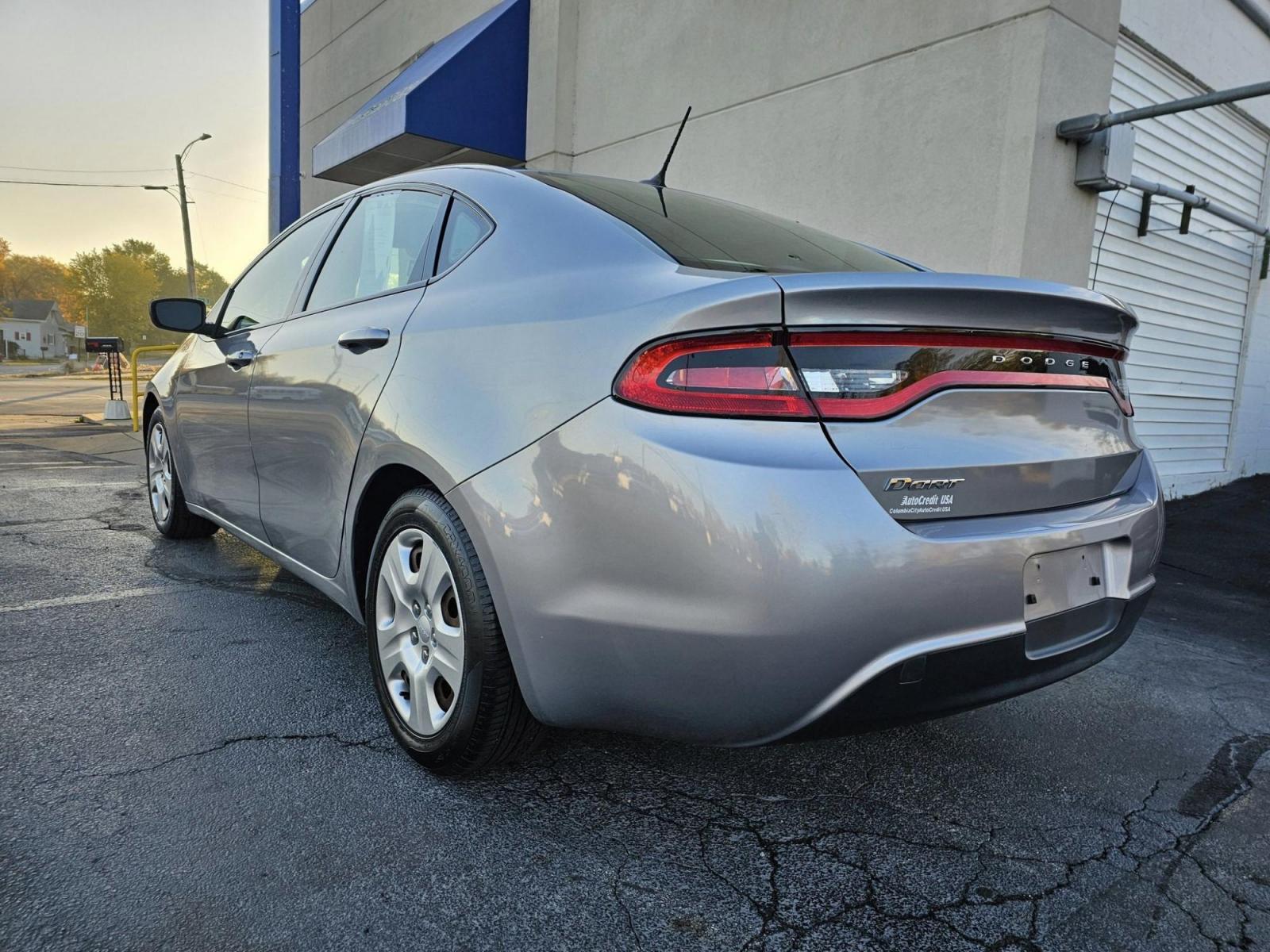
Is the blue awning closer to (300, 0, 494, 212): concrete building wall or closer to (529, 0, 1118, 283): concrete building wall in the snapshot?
(300, 0, 494, 212): concrete building wall

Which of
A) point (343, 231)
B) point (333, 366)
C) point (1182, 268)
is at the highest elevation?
point (1182, 268)

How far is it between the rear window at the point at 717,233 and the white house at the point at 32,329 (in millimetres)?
100306

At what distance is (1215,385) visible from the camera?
8141 mm

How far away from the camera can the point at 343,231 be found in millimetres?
3051

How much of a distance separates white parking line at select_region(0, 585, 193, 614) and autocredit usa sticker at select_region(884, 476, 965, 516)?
3293 millimetres

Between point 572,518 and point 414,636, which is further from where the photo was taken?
point 414,636

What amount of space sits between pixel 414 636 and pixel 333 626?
4.16 ft

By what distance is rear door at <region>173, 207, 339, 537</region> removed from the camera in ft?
10.6

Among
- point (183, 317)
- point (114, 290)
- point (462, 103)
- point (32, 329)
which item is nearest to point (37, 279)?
point (32, 329)

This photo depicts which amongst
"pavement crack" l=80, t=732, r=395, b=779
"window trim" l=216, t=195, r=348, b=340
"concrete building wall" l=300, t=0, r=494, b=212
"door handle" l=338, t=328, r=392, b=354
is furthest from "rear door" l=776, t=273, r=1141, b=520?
"concrete building wall" l=300, t=0, r=494, b=212

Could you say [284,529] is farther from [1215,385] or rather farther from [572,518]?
[1215,385]

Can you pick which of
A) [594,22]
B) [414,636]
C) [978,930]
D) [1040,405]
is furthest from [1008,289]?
[594,22]

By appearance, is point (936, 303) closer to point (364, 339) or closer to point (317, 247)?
point (364, 339)

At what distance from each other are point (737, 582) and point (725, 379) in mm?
384
